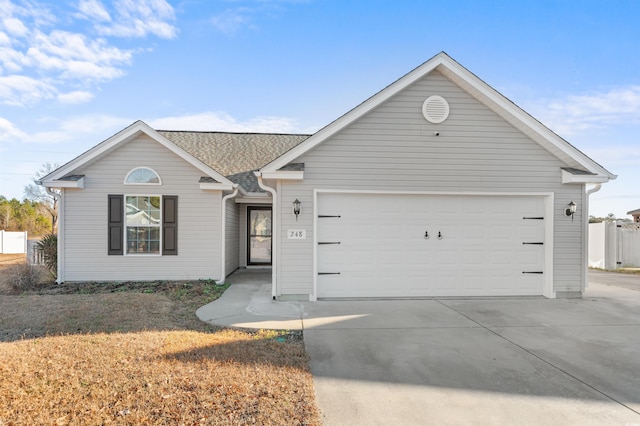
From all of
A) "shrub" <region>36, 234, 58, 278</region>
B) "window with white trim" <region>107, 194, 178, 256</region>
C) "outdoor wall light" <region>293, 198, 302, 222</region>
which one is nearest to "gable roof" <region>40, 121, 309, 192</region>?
"window with white trim" <region>107, 194, 178, 256</region>

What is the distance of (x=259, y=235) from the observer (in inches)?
475

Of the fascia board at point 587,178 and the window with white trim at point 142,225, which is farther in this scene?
the window with white trim at point 142,225

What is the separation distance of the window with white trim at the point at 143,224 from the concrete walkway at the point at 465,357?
10.5ft

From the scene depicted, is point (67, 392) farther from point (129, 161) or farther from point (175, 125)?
point (175, 125)

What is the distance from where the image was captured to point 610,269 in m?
13.7

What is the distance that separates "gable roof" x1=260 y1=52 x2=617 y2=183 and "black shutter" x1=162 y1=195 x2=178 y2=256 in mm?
3508

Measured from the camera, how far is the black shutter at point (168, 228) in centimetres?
895

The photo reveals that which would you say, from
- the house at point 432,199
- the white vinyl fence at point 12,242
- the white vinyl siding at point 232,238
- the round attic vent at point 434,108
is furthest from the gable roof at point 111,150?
the white vinyl fence at point 12,242

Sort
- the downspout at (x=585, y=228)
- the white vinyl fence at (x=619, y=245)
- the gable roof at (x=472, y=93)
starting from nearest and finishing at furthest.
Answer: the gable roof at (x=472, y=93) → the downspout at (x=585, y=228) → the white vinyl fence at (x=619, y=245)

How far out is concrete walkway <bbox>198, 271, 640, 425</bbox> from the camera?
295 cm

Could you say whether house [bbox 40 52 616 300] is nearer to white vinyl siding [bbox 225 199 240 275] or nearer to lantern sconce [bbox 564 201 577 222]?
lantern sconce [bbox 564 201 577 222]

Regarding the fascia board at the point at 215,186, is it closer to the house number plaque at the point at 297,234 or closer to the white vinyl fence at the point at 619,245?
the house number plaque at the point at 297,234

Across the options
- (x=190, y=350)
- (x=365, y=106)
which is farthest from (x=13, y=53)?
(x=190, y=350)

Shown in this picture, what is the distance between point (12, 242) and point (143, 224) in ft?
55.4
